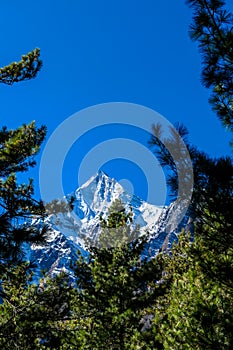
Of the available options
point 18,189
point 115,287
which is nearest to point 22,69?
point 18,189

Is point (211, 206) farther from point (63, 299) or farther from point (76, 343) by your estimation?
point (76, 343)

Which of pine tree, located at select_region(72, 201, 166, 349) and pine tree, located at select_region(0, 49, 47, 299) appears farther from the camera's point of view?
pine tree, located at select_region(72, 201, 166, 349)

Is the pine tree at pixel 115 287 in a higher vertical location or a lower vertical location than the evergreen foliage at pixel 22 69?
lower

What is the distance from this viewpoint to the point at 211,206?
6.60 meters

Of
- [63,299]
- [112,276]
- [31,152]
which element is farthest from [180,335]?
[112,276]

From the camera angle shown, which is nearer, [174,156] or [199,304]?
[174,156]

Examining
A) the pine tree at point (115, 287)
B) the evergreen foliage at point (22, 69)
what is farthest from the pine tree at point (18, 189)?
the pine tree at point (115, 287)

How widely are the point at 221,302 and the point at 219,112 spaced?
4.01 m

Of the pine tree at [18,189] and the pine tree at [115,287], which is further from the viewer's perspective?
the pine tree at [115,287]

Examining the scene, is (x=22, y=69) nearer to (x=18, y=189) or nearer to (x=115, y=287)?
(x=18, y=189)

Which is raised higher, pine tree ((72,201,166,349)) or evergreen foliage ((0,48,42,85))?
evergreen foliage ((0,48,42,85))

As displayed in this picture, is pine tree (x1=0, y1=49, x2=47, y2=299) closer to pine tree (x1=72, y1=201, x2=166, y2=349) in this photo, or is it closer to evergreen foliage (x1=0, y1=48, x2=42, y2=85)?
evergreen foliage (x1=0, y1=48, x2=42, y2=85)

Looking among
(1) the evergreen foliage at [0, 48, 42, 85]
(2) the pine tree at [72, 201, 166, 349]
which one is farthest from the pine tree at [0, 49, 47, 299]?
(2) the pine tree at [72, 201, 166, 349]

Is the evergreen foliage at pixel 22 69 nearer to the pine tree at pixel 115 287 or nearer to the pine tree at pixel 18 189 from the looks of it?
the pine tree at pixel 18 189
